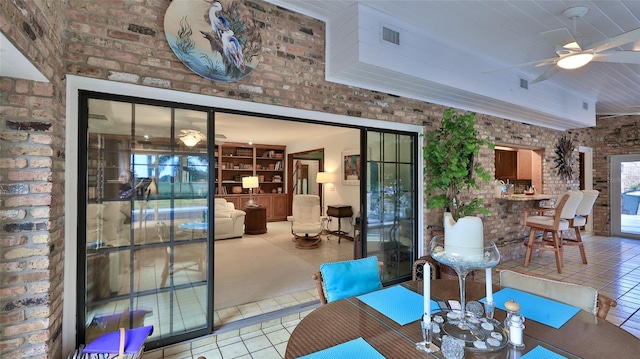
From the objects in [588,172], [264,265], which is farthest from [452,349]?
[588,172]

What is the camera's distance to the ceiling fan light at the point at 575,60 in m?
2.55

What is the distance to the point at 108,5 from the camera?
6.45ft

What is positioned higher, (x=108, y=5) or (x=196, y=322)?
(x=108, y=5)

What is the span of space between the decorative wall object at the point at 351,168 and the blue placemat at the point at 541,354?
16.7 ft

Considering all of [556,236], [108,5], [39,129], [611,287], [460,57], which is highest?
[460,57]

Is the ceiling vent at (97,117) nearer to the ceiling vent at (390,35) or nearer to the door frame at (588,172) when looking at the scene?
the ceiling vent at (390,35)

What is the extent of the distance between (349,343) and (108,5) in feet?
8.69

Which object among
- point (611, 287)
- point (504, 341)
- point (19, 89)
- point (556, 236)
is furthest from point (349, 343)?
point (556, 236)

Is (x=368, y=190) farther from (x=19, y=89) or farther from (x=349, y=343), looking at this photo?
(x=19, y=89)

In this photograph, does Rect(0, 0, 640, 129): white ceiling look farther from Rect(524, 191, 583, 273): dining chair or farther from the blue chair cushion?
the blue chair cushion

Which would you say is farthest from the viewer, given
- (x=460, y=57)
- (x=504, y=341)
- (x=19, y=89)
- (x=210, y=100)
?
(x=460, y=57)

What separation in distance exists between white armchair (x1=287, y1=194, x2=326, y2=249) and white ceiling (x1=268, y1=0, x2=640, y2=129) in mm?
3003

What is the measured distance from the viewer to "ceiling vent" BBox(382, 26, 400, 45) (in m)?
2.71

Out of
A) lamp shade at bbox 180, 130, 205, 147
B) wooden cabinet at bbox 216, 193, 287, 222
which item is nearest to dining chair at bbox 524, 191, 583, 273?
lamp shade at bbox 180, 130, 205, 147
